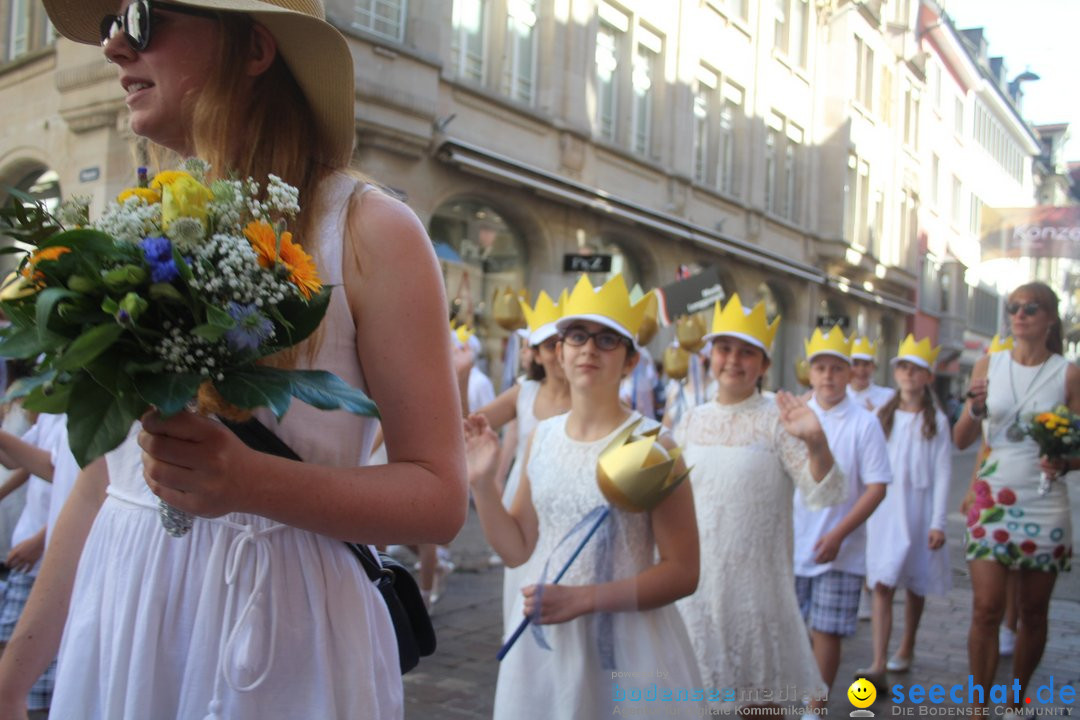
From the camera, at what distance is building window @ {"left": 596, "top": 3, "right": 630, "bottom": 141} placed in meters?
18.3

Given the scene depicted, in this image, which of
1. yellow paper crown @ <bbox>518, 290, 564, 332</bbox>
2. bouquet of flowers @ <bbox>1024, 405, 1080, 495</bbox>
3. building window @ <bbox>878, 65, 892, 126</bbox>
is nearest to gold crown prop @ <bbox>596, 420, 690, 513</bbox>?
yellow paper crown @ <bbox>518, 290, 564, 332</bbox>

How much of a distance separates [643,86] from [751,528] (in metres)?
17.1

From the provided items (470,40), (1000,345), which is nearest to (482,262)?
(470,40)

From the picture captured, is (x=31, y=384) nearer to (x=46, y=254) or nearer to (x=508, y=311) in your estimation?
(x=46, y=254)

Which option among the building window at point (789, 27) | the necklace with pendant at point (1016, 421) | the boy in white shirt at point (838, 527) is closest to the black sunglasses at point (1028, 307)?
the necklace with pendant at point (1016, 421)

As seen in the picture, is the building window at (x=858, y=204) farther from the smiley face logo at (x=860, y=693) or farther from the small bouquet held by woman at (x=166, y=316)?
the small bouquet held by woman at (x=166, y=316)

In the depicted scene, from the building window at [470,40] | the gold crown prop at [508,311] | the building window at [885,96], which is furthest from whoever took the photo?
the building window at [885,96]

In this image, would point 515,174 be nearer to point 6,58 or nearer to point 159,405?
point 6,58

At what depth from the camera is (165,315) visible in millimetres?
1082

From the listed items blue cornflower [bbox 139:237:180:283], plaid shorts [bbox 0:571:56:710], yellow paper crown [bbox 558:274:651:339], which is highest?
yellow paper crown [bbox 558:274:651:339]

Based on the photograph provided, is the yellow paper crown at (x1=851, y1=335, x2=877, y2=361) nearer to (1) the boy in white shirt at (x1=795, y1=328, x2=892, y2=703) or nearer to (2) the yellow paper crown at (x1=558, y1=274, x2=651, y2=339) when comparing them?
(1) the boy in white shirt at (x1=795, y1=328, x2=892, y2=703)

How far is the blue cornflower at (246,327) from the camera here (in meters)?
1.08

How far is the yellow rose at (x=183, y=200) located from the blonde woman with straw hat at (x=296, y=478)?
0.22m

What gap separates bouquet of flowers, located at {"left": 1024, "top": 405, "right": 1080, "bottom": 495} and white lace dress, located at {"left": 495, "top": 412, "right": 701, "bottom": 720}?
2.72m
